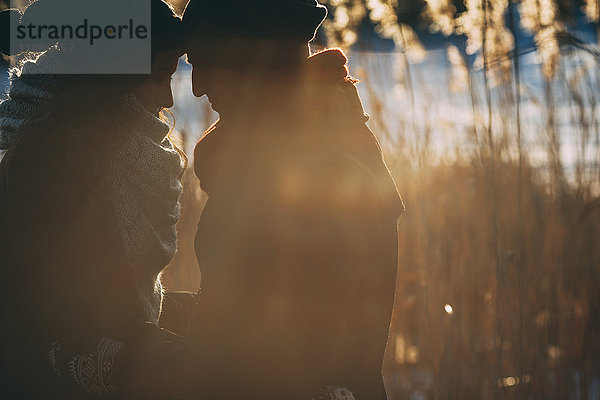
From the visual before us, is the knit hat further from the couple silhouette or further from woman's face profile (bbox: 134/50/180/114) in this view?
woman's face profile (bbox: 134/50/180/114)

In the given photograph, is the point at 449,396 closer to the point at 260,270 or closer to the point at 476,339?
the point at 476,339

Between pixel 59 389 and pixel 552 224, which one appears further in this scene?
pixel 552 224

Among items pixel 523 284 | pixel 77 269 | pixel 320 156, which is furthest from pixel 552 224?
pixel 77 269

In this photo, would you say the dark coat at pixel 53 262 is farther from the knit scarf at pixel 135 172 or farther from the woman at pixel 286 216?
the woman at pixel 286 216

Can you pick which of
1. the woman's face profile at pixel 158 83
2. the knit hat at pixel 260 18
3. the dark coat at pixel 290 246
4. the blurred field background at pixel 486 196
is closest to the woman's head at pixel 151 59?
the woman's face profile at pixel 158 83

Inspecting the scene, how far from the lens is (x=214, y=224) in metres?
1.01

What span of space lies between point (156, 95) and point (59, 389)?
557 mm

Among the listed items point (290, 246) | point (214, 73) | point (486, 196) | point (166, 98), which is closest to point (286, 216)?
point (290, 246)

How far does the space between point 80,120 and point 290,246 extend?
0.47m

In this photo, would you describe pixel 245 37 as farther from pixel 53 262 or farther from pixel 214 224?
pixel 53 262

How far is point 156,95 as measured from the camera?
1.20 metres

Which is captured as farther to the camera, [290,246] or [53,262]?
[53,262]

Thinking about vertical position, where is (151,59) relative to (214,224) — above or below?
above

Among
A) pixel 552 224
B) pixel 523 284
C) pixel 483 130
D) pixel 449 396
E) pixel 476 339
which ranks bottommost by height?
pixel 449 396
